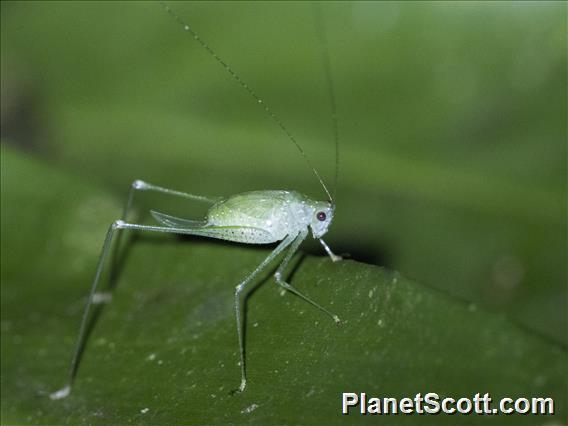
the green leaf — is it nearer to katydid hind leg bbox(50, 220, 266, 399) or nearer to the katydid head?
katydid hind leg bbox(50, 220, 266, 399)

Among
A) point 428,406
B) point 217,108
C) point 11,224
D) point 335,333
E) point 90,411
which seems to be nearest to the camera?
point 428,406

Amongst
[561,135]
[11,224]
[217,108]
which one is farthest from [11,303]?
[561,135]

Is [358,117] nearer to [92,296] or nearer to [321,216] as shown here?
[321,216]

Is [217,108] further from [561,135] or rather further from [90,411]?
[90,411]

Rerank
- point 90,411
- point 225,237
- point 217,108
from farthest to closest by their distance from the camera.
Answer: point 217,108, point 225,237, point 90,411

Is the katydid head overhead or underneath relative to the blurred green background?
underneath

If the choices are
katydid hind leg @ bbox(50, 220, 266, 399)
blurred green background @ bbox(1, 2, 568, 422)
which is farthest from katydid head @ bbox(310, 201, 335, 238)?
blurred green background @ bbox(1, 2, 568, 422)
